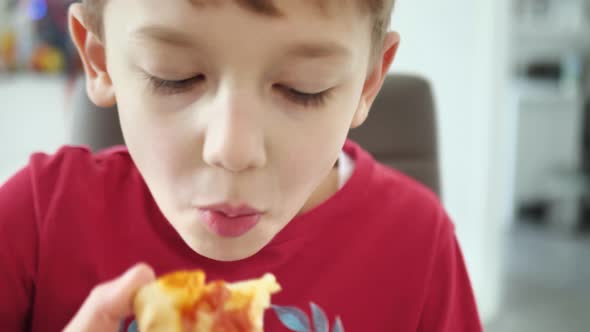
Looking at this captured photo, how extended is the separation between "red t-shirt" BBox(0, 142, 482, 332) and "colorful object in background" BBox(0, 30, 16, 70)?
7.95 ft

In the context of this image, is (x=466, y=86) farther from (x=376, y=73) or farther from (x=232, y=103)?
(x=232, y=103)

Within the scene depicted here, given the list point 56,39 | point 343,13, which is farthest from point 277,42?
point 56,39

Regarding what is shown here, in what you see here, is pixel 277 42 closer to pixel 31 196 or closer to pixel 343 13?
pixel 343 13

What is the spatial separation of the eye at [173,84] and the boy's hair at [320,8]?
6 centimetres

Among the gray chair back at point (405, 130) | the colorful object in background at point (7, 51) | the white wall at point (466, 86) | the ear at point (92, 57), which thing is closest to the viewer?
the ear at point (92, 57)

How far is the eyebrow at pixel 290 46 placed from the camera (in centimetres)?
39

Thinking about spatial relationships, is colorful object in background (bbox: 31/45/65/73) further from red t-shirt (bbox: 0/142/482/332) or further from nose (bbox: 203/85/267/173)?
nose (bbox: 203/85/267/173)

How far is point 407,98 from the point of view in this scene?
1.04 meters

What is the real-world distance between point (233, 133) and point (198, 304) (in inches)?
5.5

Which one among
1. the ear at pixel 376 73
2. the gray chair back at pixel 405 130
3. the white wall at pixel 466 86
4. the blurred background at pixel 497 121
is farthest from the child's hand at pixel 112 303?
the white wall at pixel 466 86

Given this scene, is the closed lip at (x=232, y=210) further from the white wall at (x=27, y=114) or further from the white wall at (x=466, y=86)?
the white wall at (x=27, y=114)

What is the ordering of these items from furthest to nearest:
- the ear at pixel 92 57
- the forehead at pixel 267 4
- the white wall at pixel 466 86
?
the white wall at pixel 466 86 → the ear at pixel 92 57 → the forehead at pixel 267 4

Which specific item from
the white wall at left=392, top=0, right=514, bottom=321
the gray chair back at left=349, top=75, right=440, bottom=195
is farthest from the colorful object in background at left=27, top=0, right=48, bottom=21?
the gray chair back at left=349, top=75, right=440, bottom=195

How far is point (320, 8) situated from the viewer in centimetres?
41
